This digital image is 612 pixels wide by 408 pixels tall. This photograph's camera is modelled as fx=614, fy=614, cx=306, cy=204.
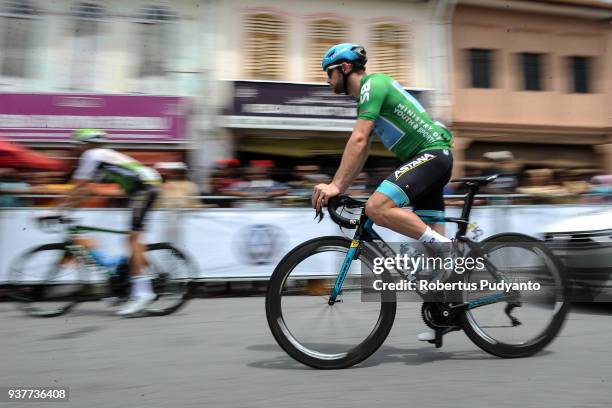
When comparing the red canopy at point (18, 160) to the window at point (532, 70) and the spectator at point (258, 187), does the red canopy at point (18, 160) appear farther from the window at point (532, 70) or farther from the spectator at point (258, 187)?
the window at point (532, 70)

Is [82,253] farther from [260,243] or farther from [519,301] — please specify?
[519,301]

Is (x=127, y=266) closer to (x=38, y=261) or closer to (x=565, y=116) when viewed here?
(x=38, y=261)

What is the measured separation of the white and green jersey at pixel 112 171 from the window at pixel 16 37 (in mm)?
8475

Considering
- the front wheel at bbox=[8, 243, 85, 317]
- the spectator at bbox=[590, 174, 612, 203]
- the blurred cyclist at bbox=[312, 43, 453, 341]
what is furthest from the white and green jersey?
the spectator at bbox=[590, 174, 612, 203]

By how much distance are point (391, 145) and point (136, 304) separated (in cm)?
314

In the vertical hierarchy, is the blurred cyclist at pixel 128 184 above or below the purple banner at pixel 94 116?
below

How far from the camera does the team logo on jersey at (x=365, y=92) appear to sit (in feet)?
11.9

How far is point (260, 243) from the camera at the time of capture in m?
7.54

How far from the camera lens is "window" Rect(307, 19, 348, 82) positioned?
14.3 meters

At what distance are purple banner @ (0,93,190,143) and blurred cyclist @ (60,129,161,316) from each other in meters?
6.92

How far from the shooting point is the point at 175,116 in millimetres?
12898

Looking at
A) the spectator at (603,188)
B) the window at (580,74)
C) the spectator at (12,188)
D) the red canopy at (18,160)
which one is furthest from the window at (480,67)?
the spectator at (12,188)

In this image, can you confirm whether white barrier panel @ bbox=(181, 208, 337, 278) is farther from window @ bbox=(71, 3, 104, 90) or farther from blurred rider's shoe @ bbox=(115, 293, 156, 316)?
window @ bbox=(71, 3, 104, 90)

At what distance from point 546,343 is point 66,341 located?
11.4ft
